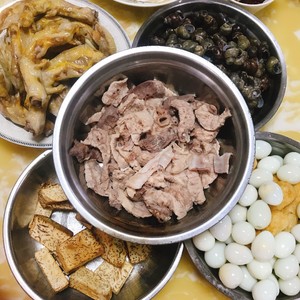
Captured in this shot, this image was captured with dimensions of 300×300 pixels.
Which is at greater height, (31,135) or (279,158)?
(31,135)

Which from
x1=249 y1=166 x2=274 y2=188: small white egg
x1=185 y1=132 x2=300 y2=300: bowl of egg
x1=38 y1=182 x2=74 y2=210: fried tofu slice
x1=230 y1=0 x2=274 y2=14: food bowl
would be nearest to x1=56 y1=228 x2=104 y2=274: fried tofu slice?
x1=38 y1=182 x2=74 y2=210: fried tofu slice

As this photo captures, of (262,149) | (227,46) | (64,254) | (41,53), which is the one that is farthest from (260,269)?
(41,53)

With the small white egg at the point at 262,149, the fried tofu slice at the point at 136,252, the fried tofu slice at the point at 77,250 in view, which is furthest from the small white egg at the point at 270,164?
the fried tofu slice at the point at 77,250

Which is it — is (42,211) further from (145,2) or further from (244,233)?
(145,2)

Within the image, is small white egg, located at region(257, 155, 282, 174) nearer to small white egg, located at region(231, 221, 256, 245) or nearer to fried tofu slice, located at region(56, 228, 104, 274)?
small white egg, located at region(231, 221, 256, 245)

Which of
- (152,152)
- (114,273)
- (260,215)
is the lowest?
(114,273)

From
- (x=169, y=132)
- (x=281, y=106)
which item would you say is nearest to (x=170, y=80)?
(x=169, y=132)

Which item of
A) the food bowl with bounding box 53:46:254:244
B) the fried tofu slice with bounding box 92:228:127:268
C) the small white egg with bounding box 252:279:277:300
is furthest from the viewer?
the fried tofu slice with bounding box 92:228:127:268
